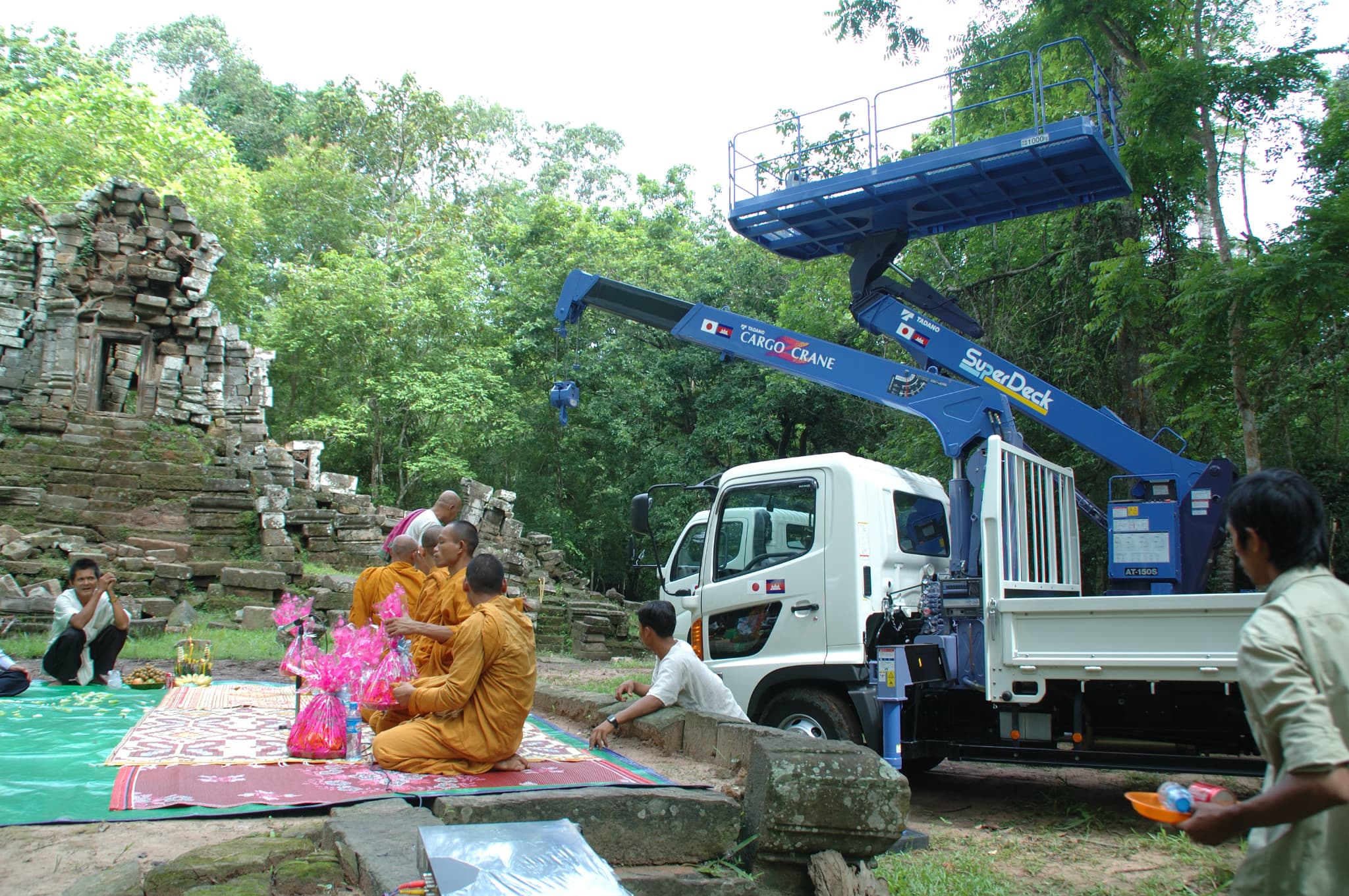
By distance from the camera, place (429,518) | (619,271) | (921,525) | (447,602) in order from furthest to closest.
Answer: (619,271) < (429,518) < (921,525) < (447,602)

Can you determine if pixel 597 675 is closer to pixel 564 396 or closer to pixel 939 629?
pixel 564 396

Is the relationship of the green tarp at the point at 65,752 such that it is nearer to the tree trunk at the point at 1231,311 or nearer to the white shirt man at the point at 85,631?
the white shirt man at the point at 85,631

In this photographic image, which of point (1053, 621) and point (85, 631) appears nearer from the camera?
point (1053, 621)

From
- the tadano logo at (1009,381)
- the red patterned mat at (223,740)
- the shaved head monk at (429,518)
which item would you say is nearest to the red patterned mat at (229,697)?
the red patterned mat at (223,740)

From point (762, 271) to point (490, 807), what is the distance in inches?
728

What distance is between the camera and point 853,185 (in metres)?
7.88

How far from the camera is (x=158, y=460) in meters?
16.2

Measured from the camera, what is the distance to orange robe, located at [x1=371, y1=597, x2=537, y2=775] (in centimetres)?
471

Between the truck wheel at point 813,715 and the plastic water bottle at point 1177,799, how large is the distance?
440 cm

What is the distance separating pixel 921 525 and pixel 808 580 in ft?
4.30

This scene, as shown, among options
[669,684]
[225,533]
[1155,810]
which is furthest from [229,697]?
[225,533]

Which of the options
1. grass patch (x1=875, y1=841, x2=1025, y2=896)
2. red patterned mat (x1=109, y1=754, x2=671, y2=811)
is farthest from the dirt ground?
red patterned mat (x1=109, y1=754, x2=671, y2=811)

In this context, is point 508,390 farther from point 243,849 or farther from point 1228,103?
point 243,849

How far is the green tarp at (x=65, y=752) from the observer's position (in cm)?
384
